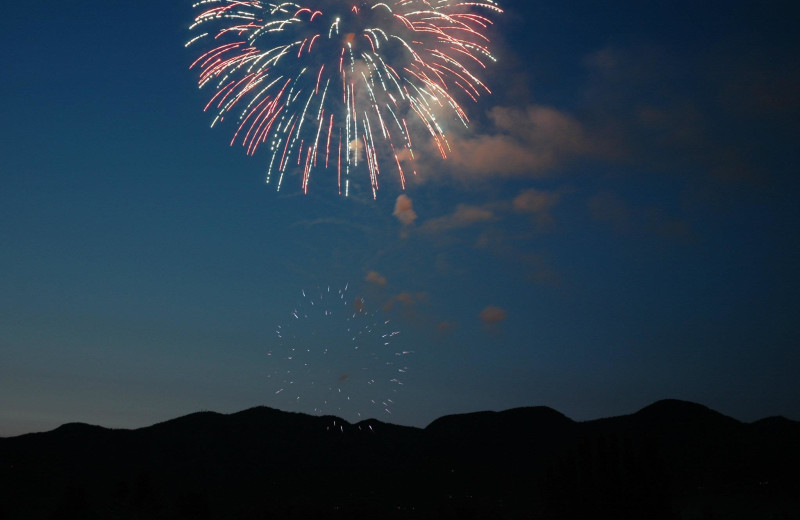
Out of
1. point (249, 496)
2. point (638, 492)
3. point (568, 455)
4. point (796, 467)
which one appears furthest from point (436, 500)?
point (796, 467)

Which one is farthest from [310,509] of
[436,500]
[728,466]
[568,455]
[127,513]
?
[728,466]

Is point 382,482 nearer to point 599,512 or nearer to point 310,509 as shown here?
point 310,509

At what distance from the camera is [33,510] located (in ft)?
455

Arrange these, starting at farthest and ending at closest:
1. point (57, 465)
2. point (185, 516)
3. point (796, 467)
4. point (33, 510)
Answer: point (57, 465)
point (796, 467)
point (33, 510)
point (185, 516)

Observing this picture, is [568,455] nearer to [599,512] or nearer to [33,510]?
[599,512]

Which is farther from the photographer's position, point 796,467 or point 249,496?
point 249,496

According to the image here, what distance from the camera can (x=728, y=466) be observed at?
170m

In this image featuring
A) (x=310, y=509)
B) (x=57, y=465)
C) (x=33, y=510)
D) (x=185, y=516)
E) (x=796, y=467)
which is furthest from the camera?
(x=57, y=465)

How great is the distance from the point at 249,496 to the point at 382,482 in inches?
1640

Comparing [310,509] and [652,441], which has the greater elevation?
[652,441]

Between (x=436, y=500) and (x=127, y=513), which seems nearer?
(x=127, y=513)

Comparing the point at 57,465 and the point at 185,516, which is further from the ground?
the point at 57,465

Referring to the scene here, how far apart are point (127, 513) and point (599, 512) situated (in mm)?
77740

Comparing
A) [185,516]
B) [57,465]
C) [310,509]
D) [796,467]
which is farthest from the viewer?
[57,465]
